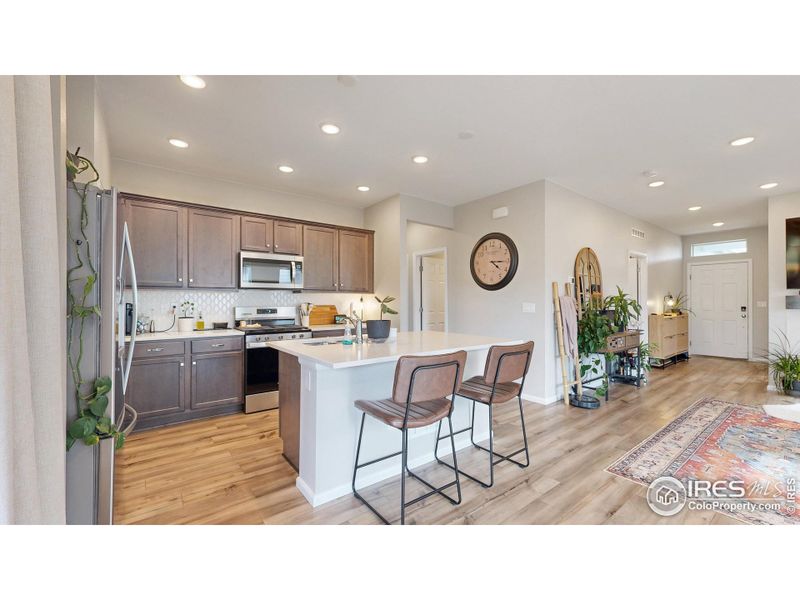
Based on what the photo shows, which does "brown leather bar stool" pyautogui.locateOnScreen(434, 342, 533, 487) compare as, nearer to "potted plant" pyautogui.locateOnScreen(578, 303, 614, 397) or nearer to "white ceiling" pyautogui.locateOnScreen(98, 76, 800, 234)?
"white ceiling" pyautogui.locateOnScreen(98, 76, 800, 234)

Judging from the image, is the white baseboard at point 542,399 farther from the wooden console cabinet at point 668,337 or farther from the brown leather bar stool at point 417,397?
the wooden console cabinet at point 668,337

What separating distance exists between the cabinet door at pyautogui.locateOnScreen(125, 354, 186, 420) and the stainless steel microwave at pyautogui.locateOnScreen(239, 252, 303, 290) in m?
1.11

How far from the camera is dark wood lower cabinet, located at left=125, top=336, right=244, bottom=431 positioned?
3154mm

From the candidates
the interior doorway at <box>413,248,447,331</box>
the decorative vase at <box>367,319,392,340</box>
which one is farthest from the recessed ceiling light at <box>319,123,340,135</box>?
the interior doorway at <box>413,248,447,331</box>

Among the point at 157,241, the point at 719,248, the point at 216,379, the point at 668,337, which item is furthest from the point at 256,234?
the point at 719,248

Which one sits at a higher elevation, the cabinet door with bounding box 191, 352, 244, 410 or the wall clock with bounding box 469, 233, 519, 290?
the wall clock with bounding box 469, 233, 519, 290

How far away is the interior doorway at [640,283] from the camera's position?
19.3 feet

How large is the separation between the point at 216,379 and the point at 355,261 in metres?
2.32

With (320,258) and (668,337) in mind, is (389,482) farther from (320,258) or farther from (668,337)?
(668,337)

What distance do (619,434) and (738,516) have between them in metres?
1.20

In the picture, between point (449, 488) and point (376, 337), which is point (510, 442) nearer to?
point (449, 488)

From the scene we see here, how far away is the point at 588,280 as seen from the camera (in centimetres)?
467

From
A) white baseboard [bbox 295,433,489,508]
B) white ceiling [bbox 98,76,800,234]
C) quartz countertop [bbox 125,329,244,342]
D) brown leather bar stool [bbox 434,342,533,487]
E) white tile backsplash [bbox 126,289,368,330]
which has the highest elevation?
white ceiling [bbox 98,76,800,234]
